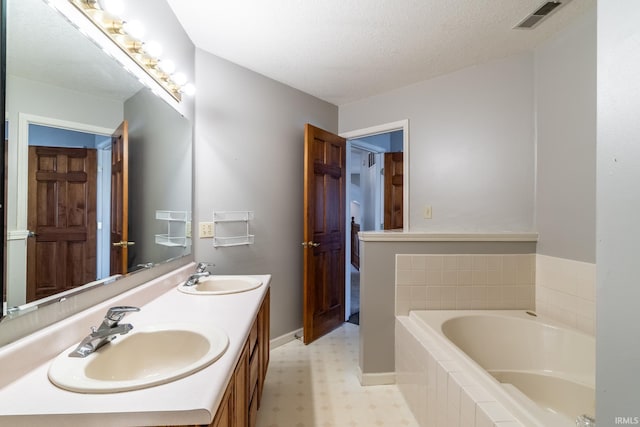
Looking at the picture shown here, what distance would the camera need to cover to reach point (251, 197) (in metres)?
2.25

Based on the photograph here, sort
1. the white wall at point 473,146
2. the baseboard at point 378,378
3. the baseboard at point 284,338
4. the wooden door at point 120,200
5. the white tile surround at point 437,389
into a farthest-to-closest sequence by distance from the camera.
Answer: the baseboard at point 284,338, the white wall at point 473,146, the baseboard at point 378,378, the wooden door at point 120,200, the white tile surround at point 437,389

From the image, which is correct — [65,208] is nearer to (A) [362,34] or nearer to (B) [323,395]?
(B) [323,395]

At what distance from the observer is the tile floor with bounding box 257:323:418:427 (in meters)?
1.55

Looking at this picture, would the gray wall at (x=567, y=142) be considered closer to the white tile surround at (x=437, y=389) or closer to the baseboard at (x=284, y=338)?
the white tile surround at (x=437, y=389)

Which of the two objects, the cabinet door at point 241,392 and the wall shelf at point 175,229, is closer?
the cabinet door at point 241,392

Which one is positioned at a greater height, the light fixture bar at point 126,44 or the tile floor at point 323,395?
the light fixture bar at point 126,44

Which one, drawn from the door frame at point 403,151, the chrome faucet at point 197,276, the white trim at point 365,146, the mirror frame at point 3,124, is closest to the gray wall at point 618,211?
the mirror frame at point 3,124

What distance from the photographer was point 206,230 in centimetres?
199

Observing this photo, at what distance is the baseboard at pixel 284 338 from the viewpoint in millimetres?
2343

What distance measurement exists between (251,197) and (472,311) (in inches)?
72.8

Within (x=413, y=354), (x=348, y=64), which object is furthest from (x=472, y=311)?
(x=348, y=64)

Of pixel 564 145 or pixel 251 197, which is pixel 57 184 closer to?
pixel 251 197

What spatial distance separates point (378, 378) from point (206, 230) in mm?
1618

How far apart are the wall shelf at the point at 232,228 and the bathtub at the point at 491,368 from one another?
132 centimetres
